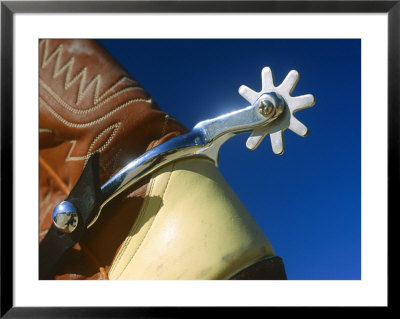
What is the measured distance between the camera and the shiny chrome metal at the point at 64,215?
1.18 m

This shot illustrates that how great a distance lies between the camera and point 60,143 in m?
1.31

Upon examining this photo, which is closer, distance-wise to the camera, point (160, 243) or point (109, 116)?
point (160, 243)

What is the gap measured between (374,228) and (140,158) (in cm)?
43

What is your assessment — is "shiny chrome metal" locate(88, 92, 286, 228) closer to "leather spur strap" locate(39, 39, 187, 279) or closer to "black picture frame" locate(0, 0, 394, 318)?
"leather spur strap" locate(39, 39, 187, 279)

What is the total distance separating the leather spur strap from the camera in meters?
1.22

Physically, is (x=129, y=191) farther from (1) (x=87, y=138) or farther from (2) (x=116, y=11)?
(2) (x=116, y=11)

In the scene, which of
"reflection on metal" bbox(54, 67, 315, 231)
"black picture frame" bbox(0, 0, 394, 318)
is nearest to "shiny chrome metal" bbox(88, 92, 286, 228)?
"reflection on metal" bbox(54, 67, 315, 231)

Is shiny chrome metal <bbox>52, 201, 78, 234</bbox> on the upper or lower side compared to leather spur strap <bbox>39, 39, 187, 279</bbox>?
lower

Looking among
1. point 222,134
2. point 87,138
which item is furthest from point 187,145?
point 87,138

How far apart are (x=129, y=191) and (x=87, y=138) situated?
15 centimetres

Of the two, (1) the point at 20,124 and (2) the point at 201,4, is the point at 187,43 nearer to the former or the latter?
(2) the point at 201,4

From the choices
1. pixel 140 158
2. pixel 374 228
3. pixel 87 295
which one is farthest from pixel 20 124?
pixel 374 228

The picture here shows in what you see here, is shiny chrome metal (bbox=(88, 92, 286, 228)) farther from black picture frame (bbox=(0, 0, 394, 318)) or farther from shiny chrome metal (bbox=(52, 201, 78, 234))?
black picture frame (bbox=(0, 0, 394, 318))

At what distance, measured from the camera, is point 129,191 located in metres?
1.23
